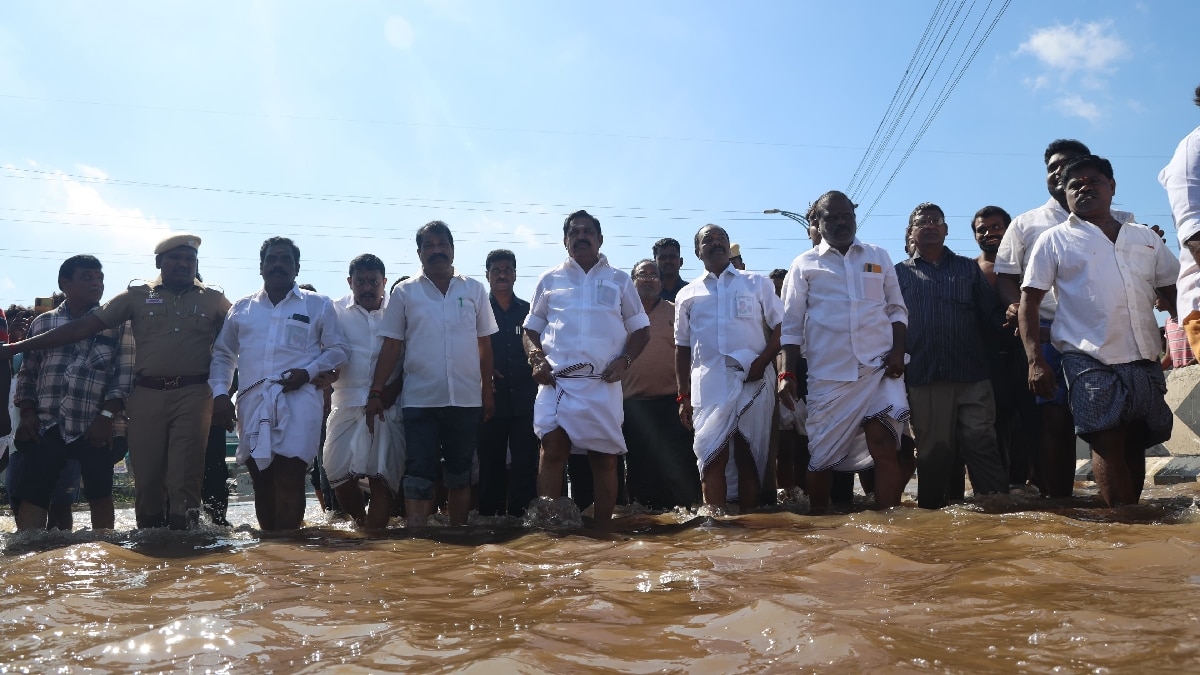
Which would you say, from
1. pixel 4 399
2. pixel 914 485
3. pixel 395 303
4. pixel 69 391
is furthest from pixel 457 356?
pixel 914 485

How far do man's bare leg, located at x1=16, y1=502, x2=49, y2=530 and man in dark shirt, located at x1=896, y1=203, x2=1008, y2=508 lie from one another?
526cm

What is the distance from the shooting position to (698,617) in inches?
92.7

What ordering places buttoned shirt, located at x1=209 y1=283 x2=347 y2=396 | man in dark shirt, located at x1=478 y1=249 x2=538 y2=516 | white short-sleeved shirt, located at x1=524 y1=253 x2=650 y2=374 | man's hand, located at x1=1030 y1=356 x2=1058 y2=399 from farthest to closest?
man in dark shirt, located at x1=478 y1=249 x2=538 y2=516, buttoned shirt, located at x1=209 y1=283 x2=347 y2=396, white short-sleeved shirt, located at x1=524 y1=253 x2=650 y2=374, man's hand, located at x1=1030 y1=356 x2=1058 y2=399

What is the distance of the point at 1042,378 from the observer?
4.60 metres

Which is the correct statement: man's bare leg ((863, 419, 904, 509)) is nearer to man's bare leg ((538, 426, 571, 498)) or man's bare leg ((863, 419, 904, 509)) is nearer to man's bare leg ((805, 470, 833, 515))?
man's bare leg ((805, 470, 833, 515))

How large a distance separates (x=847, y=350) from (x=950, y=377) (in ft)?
2.18

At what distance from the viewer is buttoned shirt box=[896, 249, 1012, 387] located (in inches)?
213

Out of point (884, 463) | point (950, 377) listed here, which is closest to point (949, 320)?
point (950, 377)

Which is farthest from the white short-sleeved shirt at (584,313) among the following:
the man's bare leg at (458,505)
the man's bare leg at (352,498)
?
the man's bare leg at (352,498)

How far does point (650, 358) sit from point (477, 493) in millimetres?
1580

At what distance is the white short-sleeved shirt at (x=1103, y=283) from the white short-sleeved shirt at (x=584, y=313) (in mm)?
2174

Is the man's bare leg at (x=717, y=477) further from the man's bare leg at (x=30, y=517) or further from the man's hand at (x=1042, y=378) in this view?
the man's bare leg at (x=30, y=517)

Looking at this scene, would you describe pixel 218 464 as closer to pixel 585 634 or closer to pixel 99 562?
pixel 99 562

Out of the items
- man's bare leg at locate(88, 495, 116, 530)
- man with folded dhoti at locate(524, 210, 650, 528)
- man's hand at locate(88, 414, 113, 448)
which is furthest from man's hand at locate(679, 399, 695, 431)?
man's bare leg at locate(88, 495, 116, 530)
